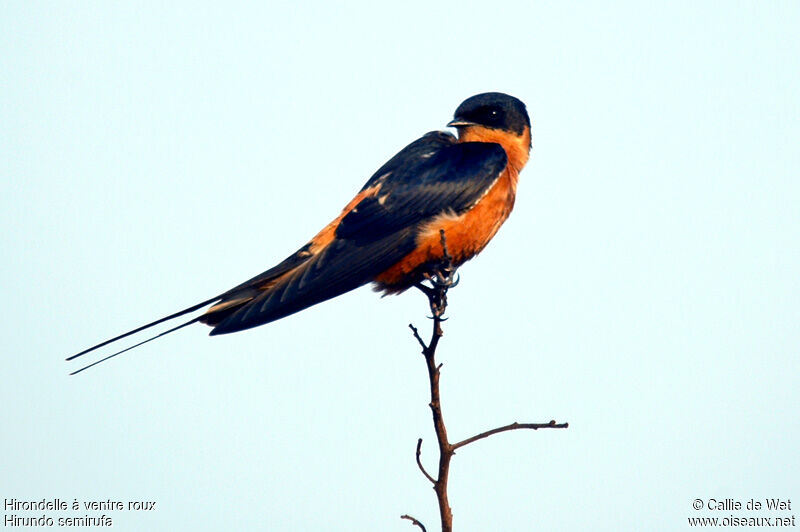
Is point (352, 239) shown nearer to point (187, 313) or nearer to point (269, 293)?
point (269, 293)

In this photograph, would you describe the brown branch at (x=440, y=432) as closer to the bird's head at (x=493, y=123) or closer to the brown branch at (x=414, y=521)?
the brown branch at (x=414, y=521)

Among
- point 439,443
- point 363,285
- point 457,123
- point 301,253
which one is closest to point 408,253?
point 363,285

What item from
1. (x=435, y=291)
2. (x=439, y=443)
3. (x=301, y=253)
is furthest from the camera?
(x=301, y=253)

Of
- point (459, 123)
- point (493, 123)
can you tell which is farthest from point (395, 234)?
point (493, 123)

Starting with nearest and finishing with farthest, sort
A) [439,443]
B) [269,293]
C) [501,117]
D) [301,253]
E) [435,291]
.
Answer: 1. [439,443]
2. [435,291]
3. [269,293]
4. [301,253]
5. [501,117]

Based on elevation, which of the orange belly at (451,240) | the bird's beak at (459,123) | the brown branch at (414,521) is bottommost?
the brown branch at (414,521)

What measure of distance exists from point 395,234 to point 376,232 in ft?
0.35

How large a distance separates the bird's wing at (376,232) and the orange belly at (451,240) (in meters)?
0.04

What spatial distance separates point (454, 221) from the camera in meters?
4.93

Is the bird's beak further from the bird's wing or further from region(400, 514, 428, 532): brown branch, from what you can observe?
region(400, 514, 428, 532): brown branch

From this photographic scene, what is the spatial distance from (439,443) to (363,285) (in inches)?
64.8

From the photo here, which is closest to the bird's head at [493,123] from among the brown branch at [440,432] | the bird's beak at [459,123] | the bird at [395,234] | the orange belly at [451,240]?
the bird's beak at [459,123]

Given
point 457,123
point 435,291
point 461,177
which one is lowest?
point 435,291

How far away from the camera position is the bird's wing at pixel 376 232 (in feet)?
15.6
